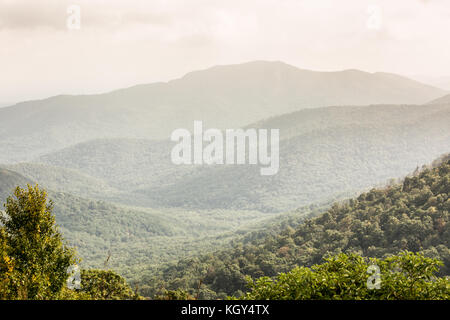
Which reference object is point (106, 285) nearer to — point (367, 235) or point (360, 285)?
point (360, 285)

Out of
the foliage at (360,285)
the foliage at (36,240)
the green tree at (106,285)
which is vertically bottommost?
the green tree at (106,285)

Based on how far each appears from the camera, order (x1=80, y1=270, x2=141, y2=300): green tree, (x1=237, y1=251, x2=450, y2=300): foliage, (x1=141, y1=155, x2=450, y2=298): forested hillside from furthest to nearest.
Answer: (x1=141, y1=155, x2=450, y2=298): forested hillside < (x1=80, y1=270, x2=141, y2=300): green tree < (x1=237, y1=251, x2=450, y2=300): foliage

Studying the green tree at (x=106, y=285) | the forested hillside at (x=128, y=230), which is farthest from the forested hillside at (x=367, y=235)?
the forested hillside at (x=128, y=230)

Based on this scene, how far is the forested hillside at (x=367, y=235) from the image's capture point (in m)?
35.2

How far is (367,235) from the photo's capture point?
38.3m

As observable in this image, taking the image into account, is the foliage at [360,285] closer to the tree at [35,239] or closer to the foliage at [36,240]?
the foliage at [36,240]

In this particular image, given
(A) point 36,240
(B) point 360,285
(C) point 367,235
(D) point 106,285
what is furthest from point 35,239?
(C) point 367,235

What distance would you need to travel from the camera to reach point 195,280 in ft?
154

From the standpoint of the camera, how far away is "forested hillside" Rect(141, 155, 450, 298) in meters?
35.2

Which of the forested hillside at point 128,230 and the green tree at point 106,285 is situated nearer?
the green tree at point 106,285
